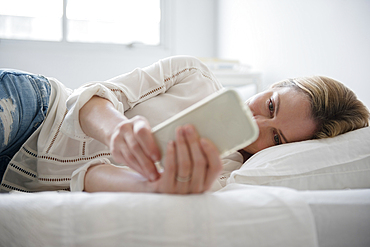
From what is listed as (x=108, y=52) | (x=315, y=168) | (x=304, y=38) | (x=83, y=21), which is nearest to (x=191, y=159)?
(x=315, y=168)

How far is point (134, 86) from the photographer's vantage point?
853mm

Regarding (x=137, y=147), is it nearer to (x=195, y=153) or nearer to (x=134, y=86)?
(x=195, y=153)

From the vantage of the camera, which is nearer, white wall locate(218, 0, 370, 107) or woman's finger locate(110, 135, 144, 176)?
woman's finger locate(110, 135, 144, 176)

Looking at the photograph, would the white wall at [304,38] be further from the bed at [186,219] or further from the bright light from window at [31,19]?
the bright light from window at [31,19]

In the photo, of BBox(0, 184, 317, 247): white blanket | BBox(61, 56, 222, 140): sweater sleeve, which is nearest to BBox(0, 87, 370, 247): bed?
BBox(0, 184, 317, 247): white blanket

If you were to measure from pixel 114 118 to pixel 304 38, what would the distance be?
4.66 feet

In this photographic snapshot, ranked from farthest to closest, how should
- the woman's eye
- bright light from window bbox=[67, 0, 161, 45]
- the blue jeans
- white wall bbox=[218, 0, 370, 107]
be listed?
bright light from window bbox=[67, 0, 161, 45], white wall bbox=[218, 0, 370, 107], the woman's eye, the blue jeans

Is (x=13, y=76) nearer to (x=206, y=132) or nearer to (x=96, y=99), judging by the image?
(x=96, y=99)

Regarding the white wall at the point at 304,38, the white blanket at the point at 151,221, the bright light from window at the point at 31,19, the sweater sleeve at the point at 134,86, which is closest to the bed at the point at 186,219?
the white blanket at the point at 151,221

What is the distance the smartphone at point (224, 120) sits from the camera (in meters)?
0.38

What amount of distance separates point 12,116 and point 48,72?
2049mm

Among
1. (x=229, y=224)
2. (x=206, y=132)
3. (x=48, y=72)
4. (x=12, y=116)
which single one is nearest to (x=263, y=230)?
(x=229, y=224)

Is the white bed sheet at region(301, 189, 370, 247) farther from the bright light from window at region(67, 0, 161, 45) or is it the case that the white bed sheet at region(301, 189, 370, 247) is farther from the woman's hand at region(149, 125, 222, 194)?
the bright light from window at region(67, 0, 161, 45)

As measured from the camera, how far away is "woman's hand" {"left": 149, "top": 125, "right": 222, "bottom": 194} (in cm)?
39
